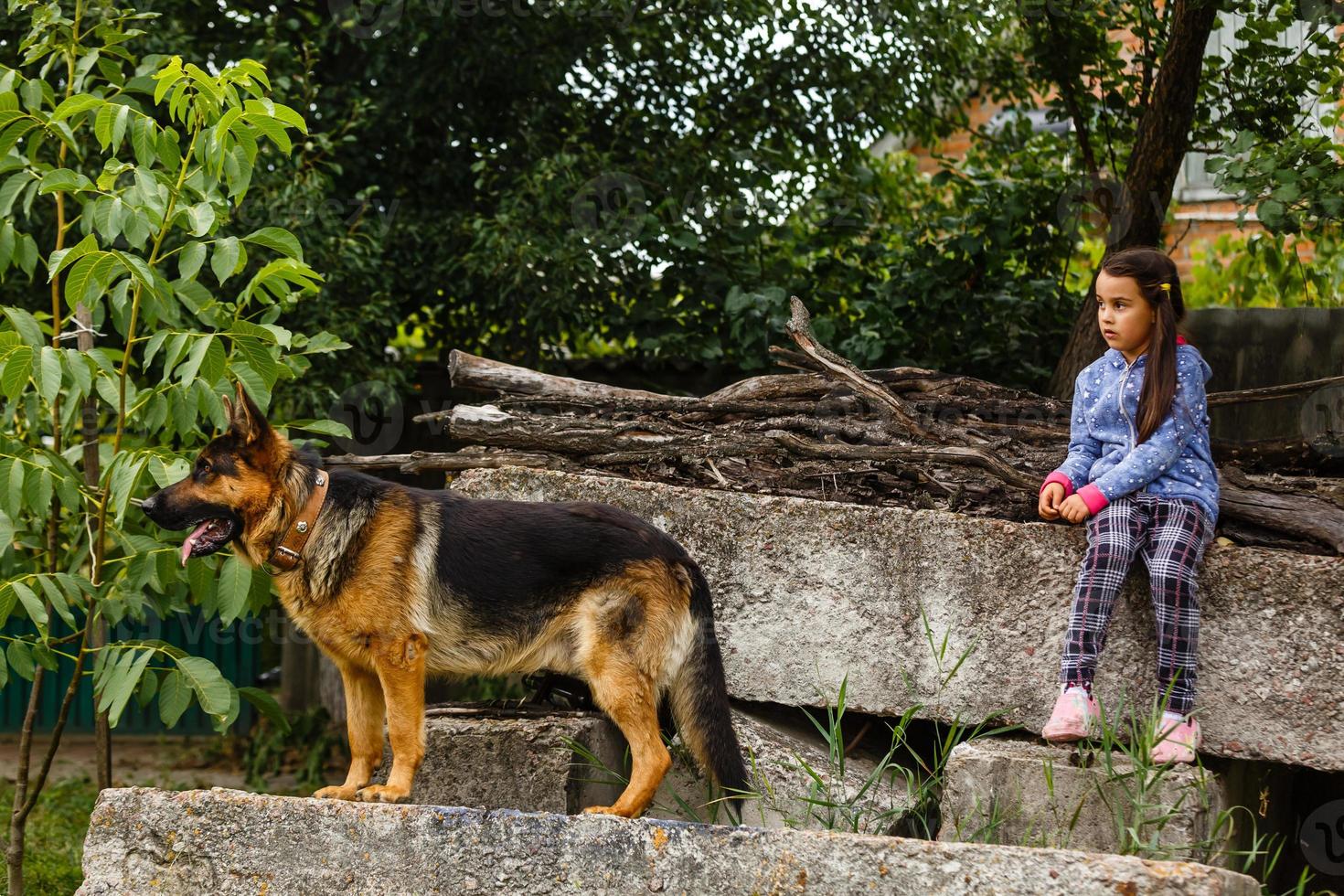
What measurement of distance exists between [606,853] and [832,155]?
19.0 feet

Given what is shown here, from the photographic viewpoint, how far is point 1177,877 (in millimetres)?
3119

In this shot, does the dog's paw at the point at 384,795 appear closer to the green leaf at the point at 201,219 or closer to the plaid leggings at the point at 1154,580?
the green leaf at the point at 201,219

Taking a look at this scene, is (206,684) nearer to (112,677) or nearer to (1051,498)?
(112,677)

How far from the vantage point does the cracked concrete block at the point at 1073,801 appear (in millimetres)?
3809

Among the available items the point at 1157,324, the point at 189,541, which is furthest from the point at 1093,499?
the point at 189,541

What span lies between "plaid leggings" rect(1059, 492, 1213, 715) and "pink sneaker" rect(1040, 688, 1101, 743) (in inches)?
2.0

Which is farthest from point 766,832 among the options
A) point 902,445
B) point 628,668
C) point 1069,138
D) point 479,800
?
point 1069,138

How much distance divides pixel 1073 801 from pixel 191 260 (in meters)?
3.51

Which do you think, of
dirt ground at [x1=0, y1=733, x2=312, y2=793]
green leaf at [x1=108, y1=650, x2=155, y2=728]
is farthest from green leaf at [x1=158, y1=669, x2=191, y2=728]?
dirt ground at [x1=0, y1=733, x2=312, y2=793]

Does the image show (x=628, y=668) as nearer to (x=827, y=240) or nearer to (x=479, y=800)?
(x=479, y=800)

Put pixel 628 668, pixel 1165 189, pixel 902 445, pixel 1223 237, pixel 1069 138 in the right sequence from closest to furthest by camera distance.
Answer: pixel 628 668
pixel 902 445
pixel 1165 189
pixel 1069 138
pixel 1223 237

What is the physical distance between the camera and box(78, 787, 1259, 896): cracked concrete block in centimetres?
328

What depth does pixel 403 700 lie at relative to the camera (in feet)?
13.2

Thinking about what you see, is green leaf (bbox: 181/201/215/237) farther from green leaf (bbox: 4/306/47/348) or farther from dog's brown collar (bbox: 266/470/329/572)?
dog's brown collar (bbox: 266/470/329/572)
